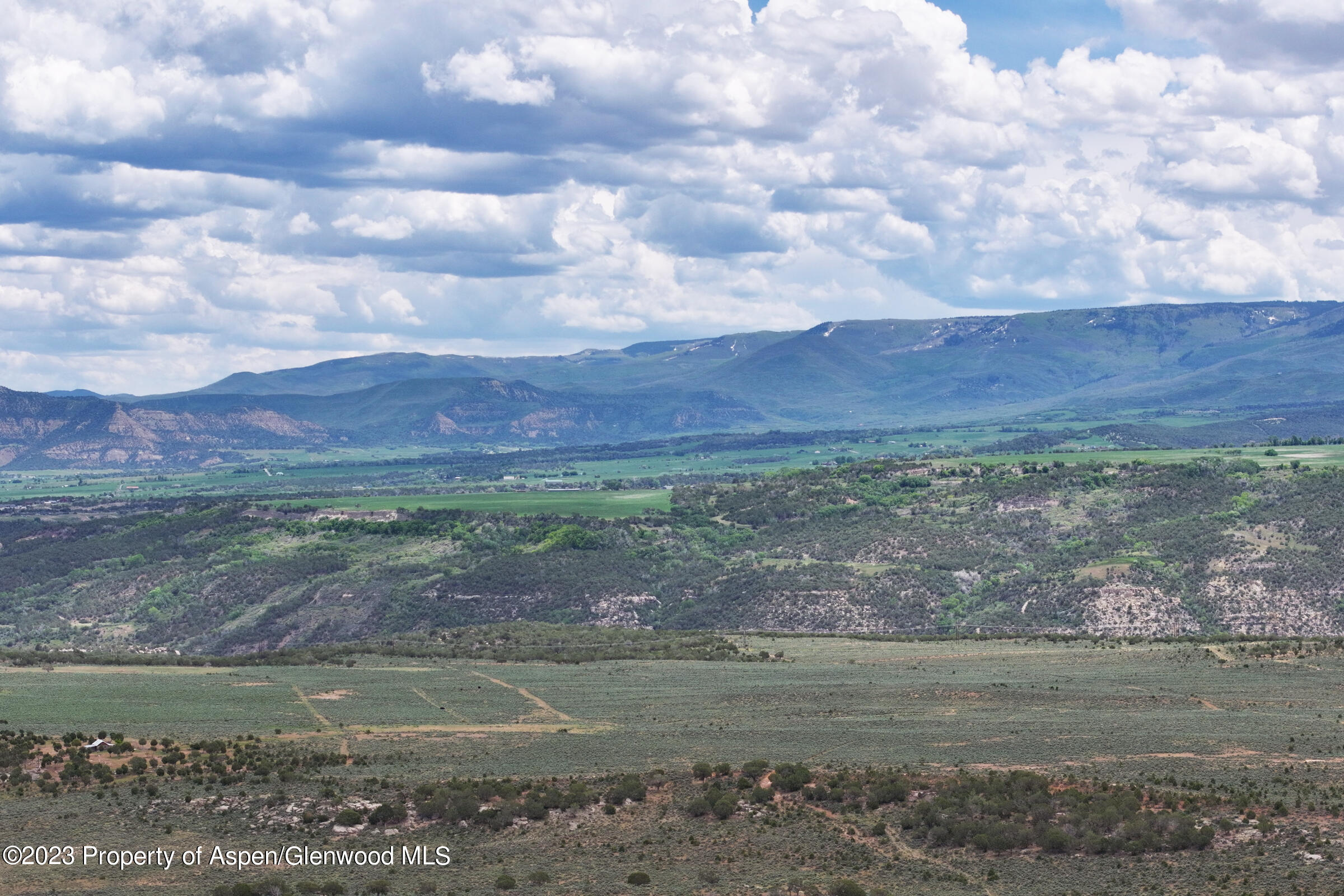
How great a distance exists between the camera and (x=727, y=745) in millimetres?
79688

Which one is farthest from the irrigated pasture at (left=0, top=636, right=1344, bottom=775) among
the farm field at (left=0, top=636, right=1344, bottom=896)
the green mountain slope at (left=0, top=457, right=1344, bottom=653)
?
the green mountain slope at (left=0, top=457, right=1344, bottom=653)

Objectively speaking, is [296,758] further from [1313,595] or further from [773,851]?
[1313,595]

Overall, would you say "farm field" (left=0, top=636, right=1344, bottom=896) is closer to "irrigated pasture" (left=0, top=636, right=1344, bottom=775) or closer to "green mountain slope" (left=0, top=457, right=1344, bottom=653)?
"irrigated pasture" (left=0, top=636, right=1344, bottom=775)

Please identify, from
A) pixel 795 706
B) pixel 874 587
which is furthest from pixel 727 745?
pixel 874 587

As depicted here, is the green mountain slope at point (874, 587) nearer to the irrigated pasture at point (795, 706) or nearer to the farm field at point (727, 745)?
the farm field at point (727, 745)

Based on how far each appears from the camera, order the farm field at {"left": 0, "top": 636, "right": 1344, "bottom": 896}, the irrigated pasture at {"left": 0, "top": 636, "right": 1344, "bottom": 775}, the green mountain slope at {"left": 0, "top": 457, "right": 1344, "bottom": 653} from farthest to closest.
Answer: the green mountain slope at {"left": 0, "top": 457, "right": 1344, "bottom": 653} → the irrigated pasture at {"left": 0, "top": 636, "right": 1344, "bottom": 775} → the farm field at {"left": 0, "top": 636, "right": 1344, "bottom": 896}

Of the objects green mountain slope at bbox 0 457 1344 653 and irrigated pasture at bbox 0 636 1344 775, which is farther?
green mountain slope at bbox 0 457 1344 653

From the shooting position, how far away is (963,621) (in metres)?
162

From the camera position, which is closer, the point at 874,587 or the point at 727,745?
the point at 727,745

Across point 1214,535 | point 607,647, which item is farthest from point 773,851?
point 1214,535

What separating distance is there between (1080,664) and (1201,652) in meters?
10.3

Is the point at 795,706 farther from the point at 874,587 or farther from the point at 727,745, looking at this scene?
the point at 874,587

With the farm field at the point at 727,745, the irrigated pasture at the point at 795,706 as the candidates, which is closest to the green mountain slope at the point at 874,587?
the farm field at the point at 727,745

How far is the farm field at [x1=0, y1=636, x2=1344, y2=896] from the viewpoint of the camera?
58.2 metres
